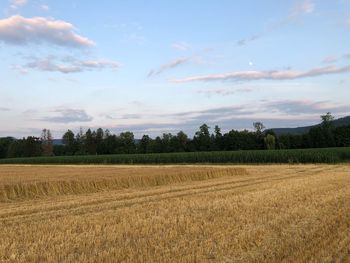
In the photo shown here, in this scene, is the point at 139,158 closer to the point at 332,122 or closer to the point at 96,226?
the point at 96,226

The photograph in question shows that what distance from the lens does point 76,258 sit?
9.23 m

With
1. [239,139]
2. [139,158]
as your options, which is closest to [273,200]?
[139,158]

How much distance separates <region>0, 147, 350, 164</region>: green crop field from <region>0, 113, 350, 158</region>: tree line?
1599 inches

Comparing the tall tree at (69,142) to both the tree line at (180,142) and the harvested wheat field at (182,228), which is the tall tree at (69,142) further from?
the harvested wheat field at (182,228)

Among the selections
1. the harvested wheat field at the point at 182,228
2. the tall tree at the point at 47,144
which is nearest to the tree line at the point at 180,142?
the tall tree at the point at 47,144

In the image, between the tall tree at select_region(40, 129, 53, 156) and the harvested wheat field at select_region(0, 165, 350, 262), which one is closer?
the harvested wheat field at select_region(0, 165, 350, 262)

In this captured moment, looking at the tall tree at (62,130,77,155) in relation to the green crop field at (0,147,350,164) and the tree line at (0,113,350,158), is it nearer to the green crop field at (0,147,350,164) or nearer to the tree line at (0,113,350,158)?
the tree line at (0,113,350,158)

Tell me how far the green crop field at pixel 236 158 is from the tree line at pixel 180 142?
4062cm

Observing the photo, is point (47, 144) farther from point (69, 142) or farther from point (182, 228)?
point (182, 228)

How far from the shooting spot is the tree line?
120500 millimetres

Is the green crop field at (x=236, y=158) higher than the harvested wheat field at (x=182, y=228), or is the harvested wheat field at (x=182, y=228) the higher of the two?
the green crop field at (x=236, y=158)

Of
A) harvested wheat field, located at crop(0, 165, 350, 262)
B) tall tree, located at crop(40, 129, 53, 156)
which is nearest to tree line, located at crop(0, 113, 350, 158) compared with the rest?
tall tree, located at crop(40, 129, 53, 156)

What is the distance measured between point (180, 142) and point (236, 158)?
6063 cm

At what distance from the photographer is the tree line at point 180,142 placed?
A: 120500 millimetres
